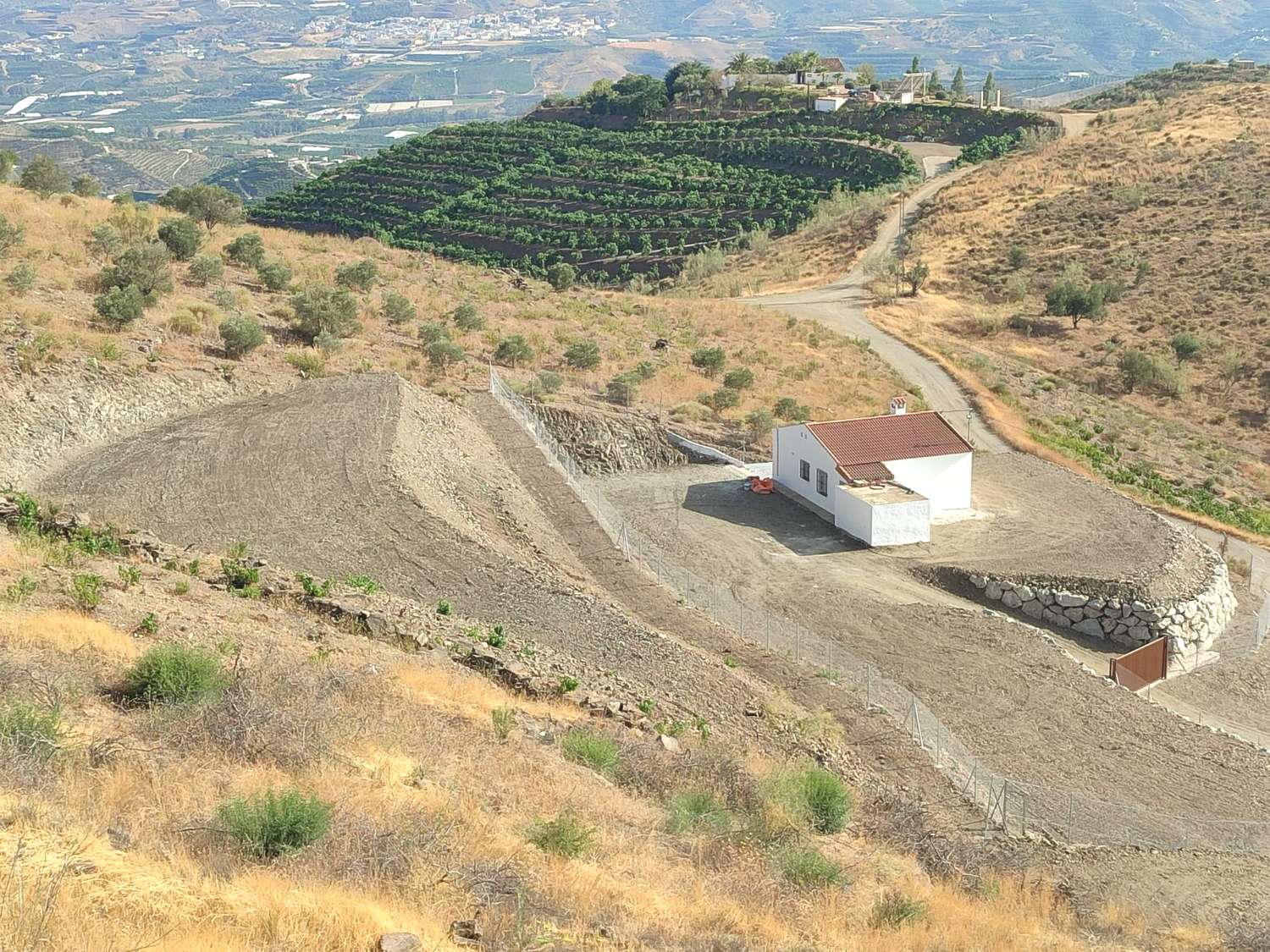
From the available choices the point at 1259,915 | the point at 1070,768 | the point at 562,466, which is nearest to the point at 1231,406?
the point at 562,466

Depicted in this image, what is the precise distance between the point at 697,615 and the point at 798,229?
185 ft

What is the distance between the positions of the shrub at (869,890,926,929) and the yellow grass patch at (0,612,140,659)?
7835mm

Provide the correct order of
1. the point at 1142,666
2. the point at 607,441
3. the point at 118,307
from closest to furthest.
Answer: the point at 1142,666 → the point at 118,307 → the point at 607,441

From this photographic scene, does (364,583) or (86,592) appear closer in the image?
(86,592)

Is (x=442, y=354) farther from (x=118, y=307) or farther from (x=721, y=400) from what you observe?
(x=118, y=307)

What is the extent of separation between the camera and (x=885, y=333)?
164 feet

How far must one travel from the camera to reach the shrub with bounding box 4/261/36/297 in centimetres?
2819

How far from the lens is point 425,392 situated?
2983 cm

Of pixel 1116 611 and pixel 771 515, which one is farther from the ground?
pixel 771 515

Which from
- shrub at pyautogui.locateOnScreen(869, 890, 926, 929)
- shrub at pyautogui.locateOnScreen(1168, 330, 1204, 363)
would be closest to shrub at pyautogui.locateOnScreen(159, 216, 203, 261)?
shrub at pyautogui.locateOnScreen(869, 890, 926, 929)

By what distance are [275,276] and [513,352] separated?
7.59m

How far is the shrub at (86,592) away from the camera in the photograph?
46.2 ft

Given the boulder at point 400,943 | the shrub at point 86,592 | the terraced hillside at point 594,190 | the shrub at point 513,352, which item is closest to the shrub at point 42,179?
the shrub at point 513,352

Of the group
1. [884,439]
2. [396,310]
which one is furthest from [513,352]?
[884,439]
